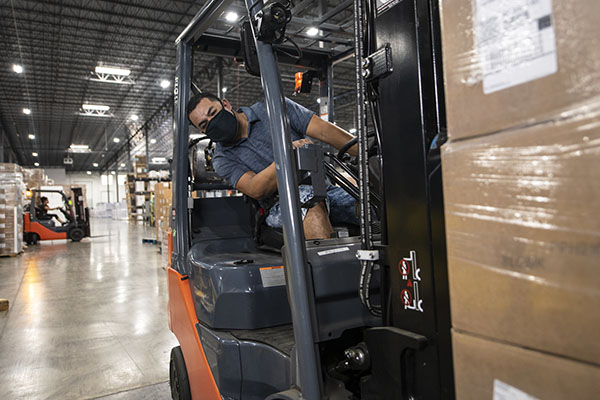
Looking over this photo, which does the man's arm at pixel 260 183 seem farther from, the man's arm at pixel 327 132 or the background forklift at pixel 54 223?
the background forklift at pixel 54 223

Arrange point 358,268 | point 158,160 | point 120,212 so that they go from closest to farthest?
point 358,268 → point 158,160 → point 120,212

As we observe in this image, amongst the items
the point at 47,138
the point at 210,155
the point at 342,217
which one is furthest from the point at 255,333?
the point at 47,138

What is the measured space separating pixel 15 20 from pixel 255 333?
1506 cm

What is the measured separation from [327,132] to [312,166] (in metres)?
0.70

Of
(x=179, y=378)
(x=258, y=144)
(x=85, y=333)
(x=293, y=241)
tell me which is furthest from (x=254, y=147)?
(x=85, y=333)

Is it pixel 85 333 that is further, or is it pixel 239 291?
pixel 85 333

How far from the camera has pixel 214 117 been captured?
2107mm

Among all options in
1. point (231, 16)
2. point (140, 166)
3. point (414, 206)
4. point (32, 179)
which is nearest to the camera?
point (414, 206)

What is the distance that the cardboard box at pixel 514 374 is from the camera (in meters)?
0.71

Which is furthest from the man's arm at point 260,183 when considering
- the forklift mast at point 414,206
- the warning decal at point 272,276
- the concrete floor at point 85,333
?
the concrete floor at point 85,333

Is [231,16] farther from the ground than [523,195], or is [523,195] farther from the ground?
[231,16]

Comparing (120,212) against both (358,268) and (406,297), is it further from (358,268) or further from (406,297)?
(406,297)

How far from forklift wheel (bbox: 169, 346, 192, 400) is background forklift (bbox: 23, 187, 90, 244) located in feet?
44.6

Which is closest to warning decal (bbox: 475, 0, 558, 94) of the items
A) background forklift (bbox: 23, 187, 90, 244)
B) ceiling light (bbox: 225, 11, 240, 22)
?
ceiling light (bbox: 225, 11, 240, 22)
